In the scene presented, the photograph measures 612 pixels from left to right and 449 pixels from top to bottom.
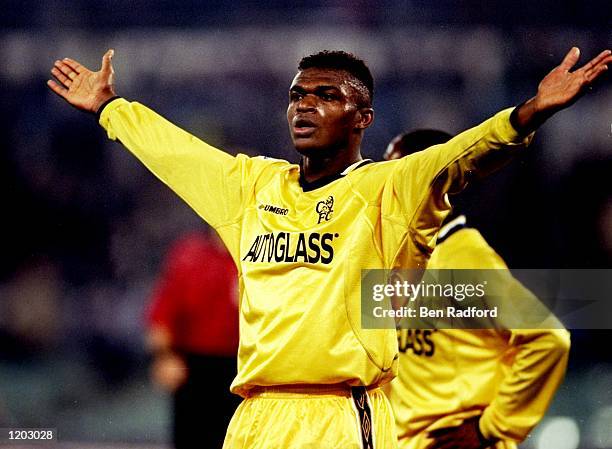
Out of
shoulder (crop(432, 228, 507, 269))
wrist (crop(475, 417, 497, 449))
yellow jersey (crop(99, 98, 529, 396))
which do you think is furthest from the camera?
wrist (crop(475, 417, 497, 449))

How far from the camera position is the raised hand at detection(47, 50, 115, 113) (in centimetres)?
276

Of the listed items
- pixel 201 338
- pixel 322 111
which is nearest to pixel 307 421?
pixel 322 111

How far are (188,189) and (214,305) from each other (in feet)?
2.92

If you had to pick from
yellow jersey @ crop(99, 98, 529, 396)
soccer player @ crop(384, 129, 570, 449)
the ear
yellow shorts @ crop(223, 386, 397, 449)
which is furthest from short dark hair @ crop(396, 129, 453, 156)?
yellow shorts @ crop(223, 386, 397, 449)

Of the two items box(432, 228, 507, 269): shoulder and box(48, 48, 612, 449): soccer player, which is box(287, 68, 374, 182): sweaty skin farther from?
box(432, 228, 507, 269): shoulder

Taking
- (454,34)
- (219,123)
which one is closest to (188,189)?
(219,123)

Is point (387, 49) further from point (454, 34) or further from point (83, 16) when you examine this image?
point (83, 16)

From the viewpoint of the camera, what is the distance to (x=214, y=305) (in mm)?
3475

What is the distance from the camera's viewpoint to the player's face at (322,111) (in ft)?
8.25

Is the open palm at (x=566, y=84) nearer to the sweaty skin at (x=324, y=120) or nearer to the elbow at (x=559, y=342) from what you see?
the sweaty skin at (x=324, y=120)

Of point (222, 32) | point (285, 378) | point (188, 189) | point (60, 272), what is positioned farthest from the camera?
point (60, 272)

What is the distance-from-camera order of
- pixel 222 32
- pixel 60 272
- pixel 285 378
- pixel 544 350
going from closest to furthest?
pixel 285 378
pixel 544 350
pixel 222 32
pixel 60 272

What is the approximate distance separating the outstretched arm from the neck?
1.83 feet

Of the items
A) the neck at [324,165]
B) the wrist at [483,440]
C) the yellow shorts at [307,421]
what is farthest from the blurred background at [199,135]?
the yellow shorts at [307,421]
